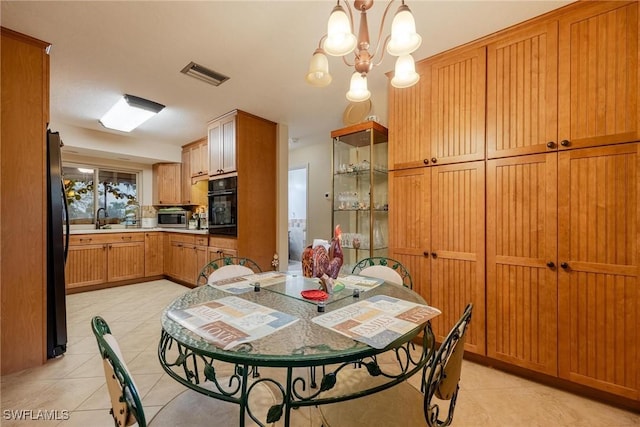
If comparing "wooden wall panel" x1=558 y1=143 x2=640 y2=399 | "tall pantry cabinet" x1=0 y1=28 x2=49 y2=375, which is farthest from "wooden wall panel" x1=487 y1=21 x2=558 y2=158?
"tall pantry cabinet" x1=0 y1=28 x2=49 y2=375

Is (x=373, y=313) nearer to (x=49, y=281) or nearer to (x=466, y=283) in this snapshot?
(x=466, y=283)

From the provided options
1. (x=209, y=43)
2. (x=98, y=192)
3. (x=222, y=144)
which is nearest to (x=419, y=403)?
(x=209, y=43)

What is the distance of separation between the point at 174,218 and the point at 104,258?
1.24 metres

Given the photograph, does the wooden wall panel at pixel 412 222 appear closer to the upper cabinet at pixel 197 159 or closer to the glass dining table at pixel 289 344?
the glass dining table at pixel 289 344

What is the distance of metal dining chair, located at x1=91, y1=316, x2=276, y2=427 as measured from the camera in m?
0.74

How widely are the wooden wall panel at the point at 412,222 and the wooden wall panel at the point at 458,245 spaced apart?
0.06m

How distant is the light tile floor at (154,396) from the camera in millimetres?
1538

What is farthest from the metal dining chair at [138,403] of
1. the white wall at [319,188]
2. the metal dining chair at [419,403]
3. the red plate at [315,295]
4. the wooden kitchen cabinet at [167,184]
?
the wooden kitchen cabinet at [167,184]

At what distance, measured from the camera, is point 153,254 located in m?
4.74

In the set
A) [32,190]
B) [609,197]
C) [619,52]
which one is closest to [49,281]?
[32,190]

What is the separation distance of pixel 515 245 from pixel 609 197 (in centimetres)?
58

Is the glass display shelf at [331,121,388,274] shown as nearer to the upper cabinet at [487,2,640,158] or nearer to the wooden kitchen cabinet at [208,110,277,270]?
the upper cabinet at [487,2,640,158]

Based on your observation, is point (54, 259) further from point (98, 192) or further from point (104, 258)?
point (98, 192)

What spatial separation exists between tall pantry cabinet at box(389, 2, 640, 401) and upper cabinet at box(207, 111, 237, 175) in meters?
2.75
